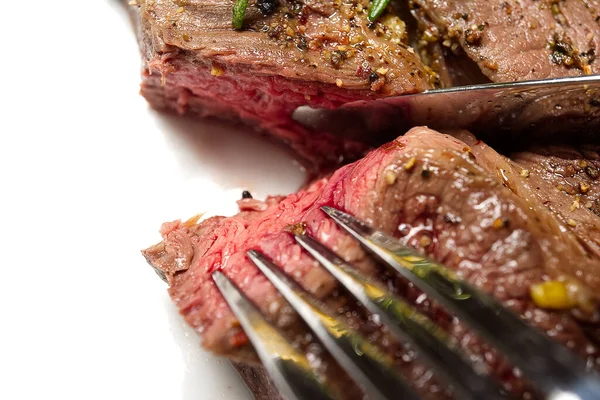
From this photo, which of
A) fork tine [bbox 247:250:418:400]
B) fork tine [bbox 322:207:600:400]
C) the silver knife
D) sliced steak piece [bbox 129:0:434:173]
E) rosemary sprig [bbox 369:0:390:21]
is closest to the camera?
fork tine [bbox 322:207:600:400]

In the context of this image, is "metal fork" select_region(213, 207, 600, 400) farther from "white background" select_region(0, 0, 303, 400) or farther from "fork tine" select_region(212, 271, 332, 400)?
"white background" select_region(0, 0, 303, 400)

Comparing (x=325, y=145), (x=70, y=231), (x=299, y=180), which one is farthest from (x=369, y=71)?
(x=70, y=231)

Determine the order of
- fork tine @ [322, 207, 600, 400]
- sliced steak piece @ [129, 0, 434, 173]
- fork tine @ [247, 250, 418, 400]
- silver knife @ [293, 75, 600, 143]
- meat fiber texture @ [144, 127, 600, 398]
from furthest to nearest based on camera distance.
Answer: sliced steak piece @ [129, 0, 434, 173] < silver knife @ [293, 75, 600, 143] < meat fiber texture @ [144, 127, 600, 398] < fork tine @ [247, 250, 418, 400] < fork tine @ [322, 207, 600, 400]

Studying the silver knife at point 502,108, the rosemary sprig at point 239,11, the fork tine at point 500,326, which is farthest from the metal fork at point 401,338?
the rosemary sprig at point 239,11

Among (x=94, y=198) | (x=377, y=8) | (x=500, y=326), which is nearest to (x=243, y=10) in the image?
(x=377, y=8)

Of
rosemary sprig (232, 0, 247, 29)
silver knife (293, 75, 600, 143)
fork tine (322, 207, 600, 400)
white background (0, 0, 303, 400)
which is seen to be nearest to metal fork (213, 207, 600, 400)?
fork tine (322, 207, 600, 400)

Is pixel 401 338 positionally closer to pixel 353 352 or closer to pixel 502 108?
pixel 353 352

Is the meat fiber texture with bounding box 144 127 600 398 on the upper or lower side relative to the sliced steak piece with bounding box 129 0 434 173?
lower
